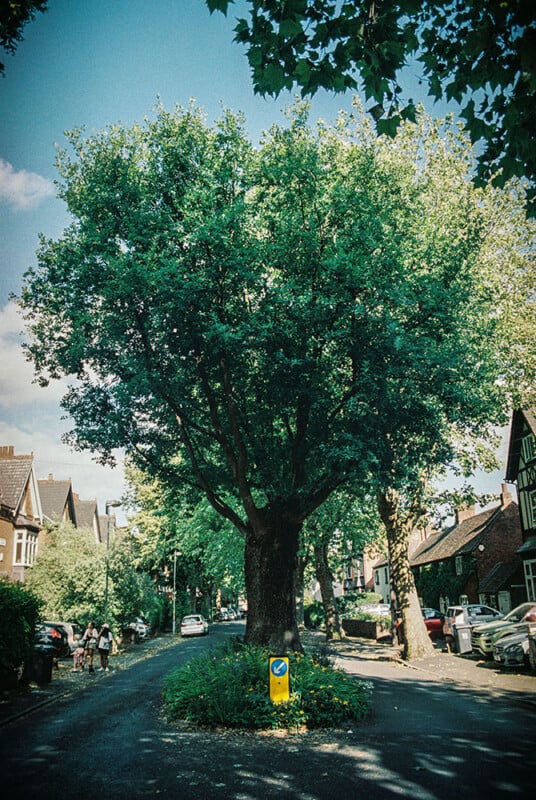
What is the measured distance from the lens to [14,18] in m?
6.36

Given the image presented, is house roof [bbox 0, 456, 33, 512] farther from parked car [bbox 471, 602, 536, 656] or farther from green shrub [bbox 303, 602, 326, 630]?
parked car [bbox 471, 602, 536, 656]

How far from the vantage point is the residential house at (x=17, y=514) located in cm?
3659

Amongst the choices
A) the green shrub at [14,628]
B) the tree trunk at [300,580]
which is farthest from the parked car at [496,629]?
the green shrub at [14,628]

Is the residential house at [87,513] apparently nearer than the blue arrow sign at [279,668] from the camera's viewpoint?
No

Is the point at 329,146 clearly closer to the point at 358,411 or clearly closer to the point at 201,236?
the point at 201,236

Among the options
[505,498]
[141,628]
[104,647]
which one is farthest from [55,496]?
[505,498]

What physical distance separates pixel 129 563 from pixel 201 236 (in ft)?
75.9

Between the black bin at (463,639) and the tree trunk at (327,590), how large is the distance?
1070 cm

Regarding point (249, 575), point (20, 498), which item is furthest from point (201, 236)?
point (20, 498)

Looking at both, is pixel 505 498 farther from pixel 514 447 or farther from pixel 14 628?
pixel 14 628

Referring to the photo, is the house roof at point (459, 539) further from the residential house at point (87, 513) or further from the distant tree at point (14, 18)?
the distant tree at point (14, 18)

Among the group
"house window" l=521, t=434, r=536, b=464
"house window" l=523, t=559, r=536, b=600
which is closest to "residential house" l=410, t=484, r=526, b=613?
"house window" l=523, t=559, r=536, b=600

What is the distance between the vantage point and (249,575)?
1576 cm

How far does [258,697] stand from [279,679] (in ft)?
1.98
